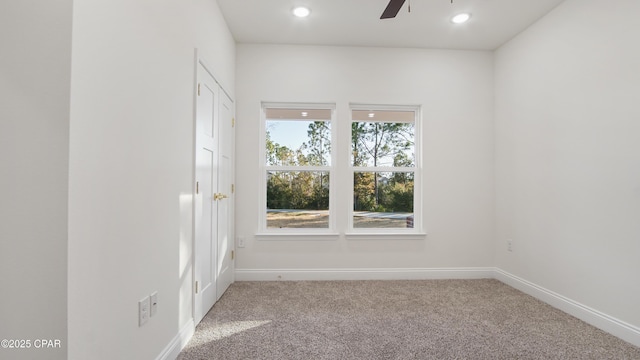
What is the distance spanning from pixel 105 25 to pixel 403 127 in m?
3.13

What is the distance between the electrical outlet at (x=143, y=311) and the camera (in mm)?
1508

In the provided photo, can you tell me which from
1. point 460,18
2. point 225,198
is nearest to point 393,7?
point 460,18

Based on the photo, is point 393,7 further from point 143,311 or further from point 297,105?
point 143,311

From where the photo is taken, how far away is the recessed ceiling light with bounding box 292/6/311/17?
9.30 ft

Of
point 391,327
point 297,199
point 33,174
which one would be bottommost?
point 391,327

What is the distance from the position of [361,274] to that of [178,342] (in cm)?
208

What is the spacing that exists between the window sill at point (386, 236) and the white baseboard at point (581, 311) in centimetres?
101

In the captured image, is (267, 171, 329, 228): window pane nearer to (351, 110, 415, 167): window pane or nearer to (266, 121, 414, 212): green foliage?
Result: (266, 121, 414, 212): green foliage

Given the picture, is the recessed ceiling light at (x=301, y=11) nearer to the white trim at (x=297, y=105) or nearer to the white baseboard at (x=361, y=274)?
the white trim at (x=297, y=105)

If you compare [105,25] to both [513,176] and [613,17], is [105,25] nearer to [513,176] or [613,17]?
[613,17]

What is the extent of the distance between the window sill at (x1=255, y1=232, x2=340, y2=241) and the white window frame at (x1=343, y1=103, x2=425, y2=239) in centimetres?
21

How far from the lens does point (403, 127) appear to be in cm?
376

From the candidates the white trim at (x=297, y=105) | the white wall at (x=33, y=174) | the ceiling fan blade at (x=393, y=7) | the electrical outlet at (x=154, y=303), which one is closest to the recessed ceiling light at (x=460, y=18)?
the ceiling fan blade at (x=393, y=7)

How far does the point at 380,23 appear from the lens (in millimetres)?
3090
